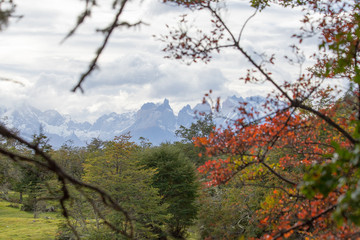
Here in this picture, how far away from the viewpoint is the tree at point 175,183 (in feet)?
81.7

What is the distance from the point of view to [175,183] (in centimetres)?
2589

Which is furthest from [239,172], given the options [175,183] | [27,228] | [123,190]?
[27,228]

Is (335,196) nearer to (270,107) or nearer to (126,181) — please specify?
(270,107)

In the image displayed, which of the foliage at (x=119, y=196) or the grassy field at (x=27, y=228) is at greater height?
the foliage at (x=119, y=196)

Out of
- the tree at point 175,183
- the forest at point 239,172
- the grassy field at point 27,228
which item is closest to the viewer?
the forest at point 239,172

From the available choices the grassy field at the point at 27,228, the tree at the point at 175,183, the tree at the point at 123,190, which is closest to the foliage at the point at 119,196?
the tree at the point at 123,190

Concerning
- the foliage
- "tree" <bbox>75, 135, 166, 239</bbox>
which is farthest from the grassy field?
"tree" <bbox>75, 135, 166, 239</bbox>

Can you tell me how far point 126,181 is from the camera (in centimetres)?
1916

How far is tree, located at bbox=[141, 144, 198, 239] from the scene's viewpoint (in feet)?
81.7

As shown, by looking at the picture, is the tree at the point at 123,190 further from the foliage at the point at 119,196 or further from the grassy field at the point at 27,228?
the grassy field at the point at 27,228

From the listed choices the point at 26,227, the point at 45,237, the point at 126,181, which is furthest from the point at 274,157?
the point at 26,227

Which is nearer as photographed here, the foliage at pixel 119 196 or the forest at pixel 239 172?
the forest at pixel 239 172

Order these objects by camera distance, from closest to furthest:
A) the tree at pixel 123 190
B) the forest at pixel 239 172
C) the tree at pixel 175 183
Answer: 1. the forest at pixel 239 172
2. the tree at pixel 123 190
3. the tree at pixel 175 183

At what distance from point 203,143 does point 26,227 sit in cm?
2925
